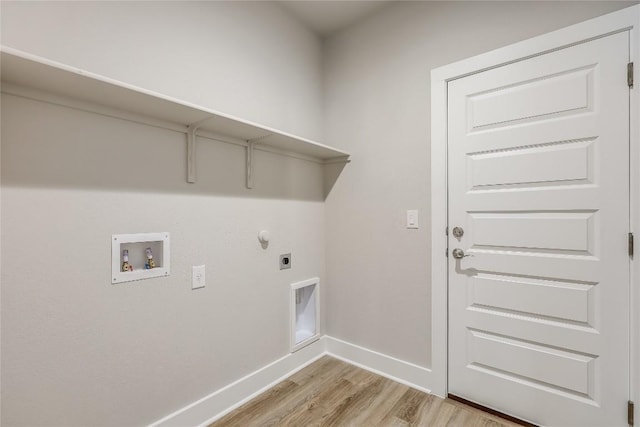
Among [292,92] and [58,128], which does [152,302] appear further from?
[292,92]

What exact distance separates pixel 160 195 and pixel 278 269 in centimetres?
Answer: 94

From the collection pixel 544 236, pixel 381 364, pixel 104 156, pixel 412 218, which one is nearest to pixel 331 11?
pixel 412 218

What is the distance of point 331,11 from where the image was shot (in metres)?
2.18

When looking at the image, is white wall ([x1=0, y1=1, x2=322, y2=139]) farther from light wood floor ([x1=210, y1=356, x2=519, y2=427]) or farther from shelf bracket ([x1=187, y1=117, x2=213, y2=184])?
light wood floor ([x1=210, y1=356, x2=519, y2=427])

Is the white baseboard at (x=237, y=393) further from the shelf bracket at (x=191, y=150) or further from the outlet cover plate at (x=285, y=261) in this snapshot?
the shelf bracket at (x=191, y=150)

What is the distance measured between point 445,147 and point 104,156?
1870 millimetres

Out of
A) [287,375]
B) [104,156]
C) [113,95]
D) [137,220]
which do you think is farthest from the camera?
[287,375]

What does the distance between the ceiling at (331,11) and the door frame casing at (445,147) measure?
768mm

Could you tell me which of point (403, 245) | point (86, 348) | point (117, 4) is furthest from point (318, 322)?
point (117, 4)

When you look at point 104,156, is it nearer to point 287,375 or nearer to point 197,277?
point 197,277

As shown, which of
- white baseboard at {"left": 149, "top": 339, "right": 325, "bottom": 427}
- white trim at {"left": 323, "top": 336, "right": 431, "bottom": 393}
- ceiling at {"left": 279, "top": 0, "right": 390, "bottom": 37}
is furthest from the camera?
ceiling at {"left": 279, "top": 0, "right": 390, "bottom": 37}

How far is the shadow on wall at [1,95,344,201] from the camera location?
42.9 inches

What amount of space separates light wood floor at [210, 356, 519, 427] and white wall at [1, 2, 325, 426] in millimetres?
253

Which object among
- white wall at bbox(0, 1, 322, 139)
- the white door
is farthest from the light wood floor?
white wall at bbox(0, 1, 322, 139)
